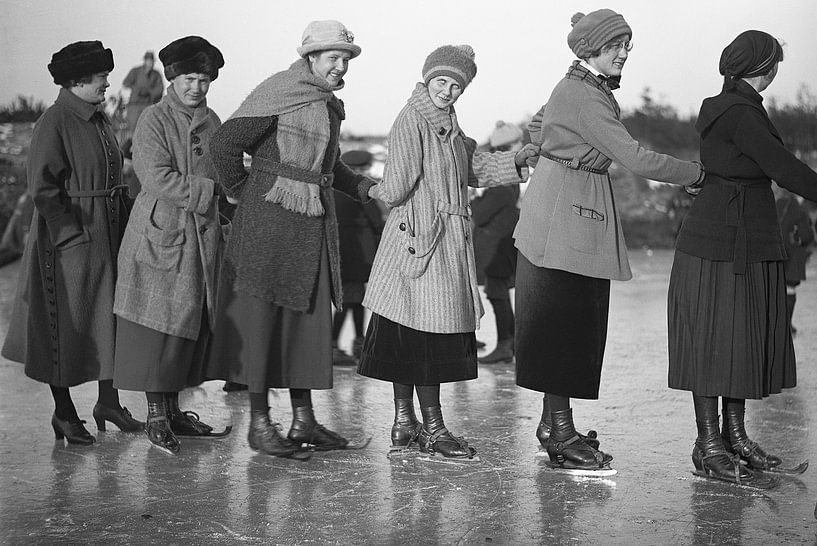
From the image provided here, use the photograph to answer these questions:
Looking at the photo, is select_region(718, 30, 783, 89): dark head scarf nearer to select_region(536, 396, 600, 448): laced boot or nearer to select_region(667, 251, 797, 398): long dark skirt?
select_region(667, 251, 797, 398): long dark skirt

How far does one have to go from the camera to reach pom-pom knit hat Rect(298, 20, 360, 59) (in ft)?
12.6

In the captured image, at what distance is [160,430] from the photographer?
412cm

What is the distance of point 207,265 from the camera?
13.7ft

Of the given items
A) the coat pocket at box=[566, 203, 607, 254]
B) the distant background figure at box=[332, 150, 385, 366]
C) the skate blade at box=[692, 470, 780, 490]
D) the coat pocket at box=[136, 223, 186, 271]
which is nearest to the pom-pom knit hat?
the coat pocket at box=[136, 223, 186, 271]

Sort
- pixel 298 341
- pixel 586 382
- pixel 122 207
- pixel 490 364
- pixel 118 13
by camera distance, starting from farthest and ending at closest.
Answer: pixel 118 13
pixel 490 364
pixel 122 207
pixel 298 341
pixel 586 382

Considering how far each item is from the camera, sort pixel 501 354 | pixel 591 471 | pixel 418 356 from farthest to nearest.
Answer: pixel 501 354 → pixel 418 356 → pixel 591 471

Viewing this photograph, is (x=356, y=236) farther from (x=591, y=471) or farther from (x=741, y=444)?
(x=741, y=444)

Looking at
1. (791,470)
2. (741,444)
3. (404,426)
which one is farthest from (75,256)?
(791,470)

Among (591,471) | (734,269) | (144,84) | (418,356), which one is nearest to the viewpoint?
(734,269)

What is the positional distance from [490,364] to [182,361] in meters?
2.34

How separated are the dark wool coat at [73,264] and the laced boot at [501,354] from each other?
2.48m

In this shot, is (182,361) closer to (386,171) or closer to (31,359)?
(31,359)

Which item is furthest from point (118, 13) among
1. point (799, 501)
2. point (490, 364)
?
point (799, 501)

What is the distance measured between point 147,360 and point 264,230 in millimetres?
669
